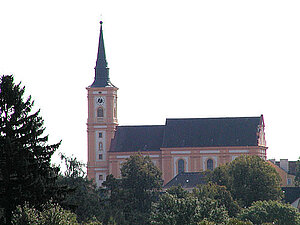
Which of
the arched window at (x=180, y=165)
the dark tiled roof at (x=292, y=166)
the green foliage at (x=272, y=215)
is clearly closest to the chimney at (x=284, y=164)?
the dark tiled roof at (x=292, y=166)

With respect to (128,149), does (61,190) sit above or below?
below

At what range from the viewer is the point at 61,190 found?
196 feet

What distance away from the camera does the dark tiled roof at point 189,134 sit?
159125 millimetres

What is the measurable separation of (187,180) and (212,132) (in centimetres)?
1653

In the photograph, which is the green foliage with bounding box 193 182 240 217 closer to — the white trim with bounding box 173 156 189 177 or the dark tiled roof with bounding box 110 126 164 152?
the white trim with bounding box 173 156 189 177

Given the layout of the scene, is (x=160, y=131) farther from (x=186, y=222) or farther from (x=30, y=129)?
(x=30, y=129)

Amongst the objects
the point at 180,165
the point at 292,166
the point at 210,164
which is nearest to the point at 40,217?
the point at 180,165

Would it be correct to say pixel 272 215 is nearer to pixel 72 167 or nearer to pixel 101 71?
pixel 72 167

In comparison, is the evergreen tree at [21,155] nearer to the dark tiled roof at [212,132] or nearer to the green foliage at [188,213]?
the green foliage at [188,213]

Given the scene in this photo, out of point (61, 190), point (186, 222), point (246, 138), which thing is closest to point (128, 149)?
point (246, 138)

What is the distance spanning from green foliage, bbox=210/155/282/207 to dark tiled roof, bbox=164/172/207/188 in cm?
1756

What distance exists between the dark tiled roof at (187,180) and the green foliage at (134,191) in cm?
610

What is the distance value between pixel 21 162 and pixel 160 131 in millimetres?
107234

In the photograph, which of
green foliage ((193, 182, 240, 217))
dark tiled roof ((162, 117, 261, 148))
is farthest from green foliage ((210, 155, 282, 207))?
dark tiled roof ((162, 117, 261, 148))
